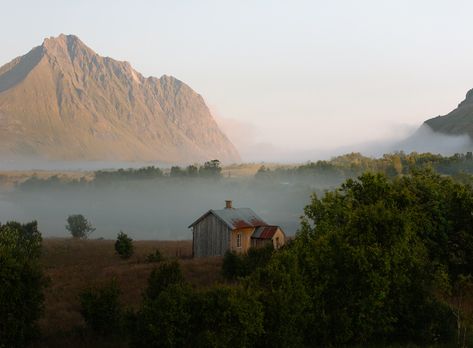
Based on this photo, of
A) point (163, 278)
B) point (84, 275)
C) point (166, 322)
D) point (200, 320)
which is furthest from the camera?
point (84, 275)

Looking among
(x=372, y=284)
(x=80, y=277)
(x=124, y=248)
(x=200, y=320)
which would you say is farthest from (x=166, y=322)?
(x=124, y=248)

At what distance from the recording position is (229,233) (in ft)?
173

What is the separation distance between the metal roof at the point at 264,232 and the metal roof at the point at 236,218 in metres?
0.78

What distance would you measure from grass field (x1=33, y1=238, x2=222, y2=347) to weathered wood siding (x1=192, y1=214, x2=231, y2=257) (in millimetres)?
2770

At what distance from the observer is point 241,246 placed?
178ft

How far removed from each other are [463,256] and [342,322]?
1301cm

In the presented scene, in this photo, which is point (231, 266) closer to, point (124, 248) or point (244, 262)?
point (244, 262)

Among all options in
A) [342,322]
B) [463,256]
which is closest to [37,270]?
[342,322]

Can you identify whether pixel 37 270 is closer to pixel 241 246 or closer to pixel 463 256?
pixel 463 256

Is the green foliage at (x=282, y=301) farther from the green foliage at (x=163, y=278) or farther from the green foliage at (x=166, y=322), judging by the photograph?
the green foliage at (x=163, y=278)

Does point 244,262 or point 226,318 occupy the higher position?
point 226,318

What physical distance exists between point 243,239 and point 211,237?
13.2ft

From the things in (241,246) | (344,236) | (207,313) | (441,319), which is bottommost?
(241,246)

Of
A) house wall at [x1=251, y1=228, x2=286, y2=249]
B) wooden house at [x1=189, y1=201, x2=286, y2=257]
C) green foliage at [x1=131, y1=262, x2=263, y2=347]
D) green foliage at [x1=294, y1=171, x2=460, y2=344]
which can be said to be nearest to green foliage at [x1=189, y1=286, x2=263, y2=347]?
green foliage at [x1=131, y1=262, x2=263, y2=347]
